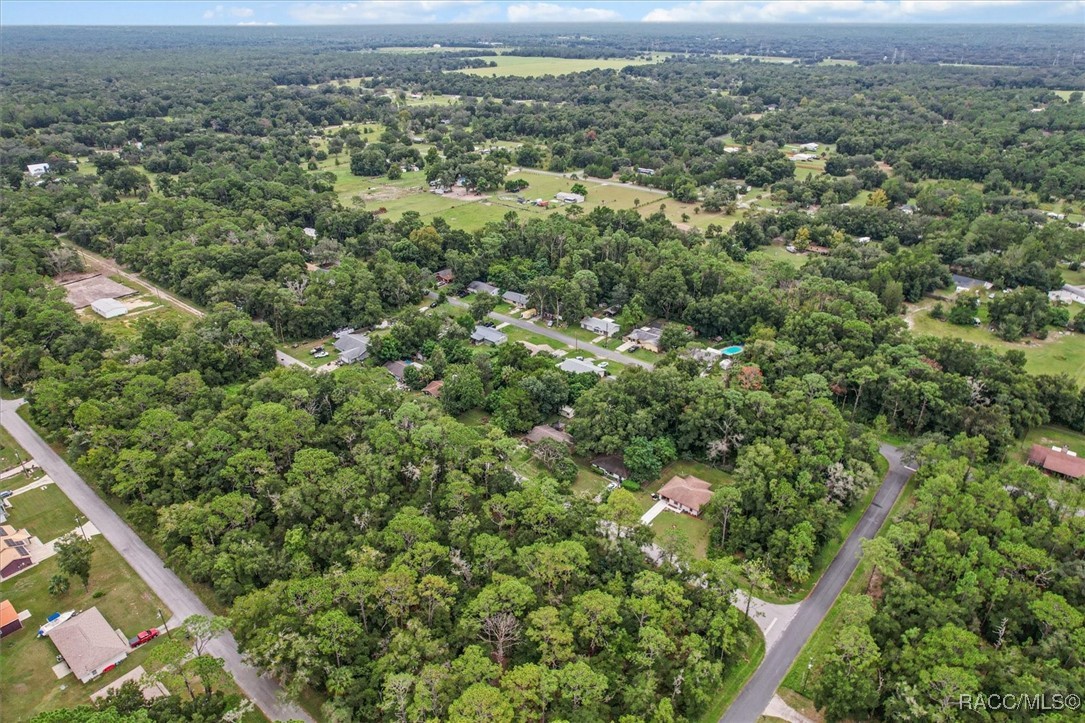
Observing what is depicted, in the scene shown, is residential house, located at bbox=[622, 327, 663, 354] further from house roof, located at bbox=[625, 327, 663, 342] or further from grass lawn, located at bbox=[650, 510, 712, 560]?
grass lawn, located at bbox=[650, 510, 712, 560]

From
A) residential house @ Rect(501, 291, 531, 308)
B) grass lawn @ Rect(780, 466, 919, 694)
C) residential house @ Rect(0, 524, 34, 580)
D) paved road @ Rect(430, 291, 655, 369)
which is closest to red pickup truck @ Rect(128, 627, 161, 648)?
residential house @ Rect(0, 524, 34, 580)

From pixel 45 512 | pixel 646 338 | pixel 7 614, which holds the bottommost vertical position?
pixel 45 512

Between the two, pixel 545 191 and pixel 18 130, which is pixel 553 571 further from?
pixel 18 130

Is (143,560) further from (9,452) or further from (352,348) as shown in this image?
(352,348)

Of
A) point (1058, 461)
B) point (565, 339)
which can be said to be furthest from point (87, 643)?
point (1058, 461)

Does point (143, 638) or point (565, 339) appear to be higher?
point (565, 339)

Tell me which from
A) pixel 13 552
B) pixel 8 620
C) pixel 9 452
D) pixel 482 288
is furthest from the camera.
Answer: pixel 482 288

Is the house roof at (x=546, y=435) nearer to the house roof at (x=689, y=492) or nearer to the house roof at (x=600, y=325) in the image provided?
the house roof at (x=689, y=492)
